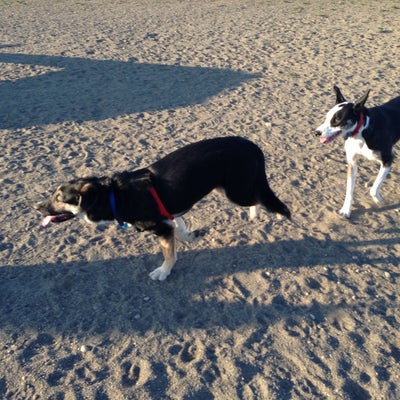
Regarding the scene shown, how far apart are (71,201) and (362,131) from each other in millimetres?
3214

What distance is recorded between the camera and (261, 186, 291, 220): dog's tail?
479cm

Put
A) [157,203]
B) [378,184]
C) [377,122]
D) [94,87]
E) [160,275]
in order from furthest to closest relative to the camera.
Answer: [94,87], [378,184], [377,122], [160,275], [157,203]

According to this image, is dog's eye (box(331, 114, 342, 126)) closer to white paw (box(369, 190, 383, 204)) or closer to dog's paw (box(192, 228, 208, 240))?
white paw (box(369, 190, 383, 204))

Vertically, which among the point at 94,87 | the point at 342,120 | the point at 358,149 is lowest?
the point at 94,87

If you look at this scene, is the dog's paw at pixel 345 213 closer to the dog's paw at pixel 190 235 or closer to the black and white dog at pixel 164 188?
the black and white dog at pixel 164 188

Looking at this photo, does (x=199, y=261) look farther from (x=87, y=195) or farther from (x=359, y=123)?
(x=359, y=123)

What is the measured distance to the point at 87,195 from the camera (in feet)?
12.8

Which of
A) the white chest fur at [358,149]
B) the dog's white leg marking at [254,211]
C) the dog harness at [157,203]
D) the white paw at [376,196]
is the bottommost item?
the dog's white leg marking at [254,211]

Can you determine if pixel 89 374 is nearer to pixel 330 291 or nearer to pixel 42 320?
pixel 42 320

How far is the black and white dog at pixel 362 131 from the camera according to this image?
4902 mm

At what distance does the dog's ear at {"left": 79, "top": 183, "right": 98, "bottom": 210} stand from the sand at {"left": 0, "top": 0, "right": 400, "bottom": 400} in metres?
0.93

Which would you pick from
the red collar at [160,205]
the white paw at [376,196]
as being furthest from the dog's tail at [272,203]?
the white paw at [376,196]


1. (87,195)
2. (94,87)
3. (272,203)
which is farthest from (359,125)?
(94,87)

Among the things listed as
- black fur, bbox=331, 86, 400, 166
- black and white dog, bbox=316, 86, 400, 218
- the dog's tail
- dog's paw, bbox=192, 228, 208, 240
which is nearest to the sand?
dog's paw, bbox=192, 228, 208, 240
